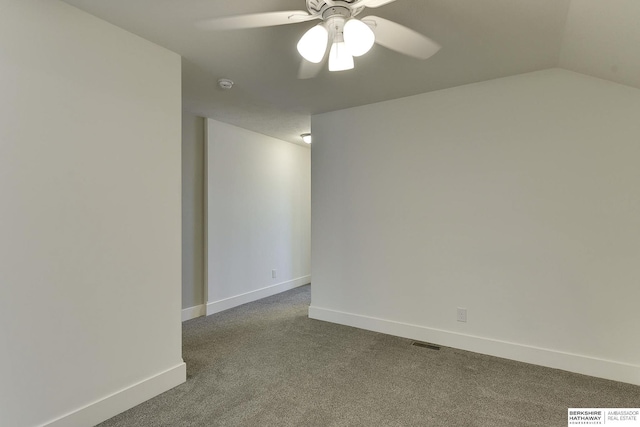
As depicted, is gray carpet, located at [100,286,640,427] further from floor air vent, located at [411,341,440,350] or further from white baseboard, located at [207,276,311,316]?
white baseboard, located at [207,276,311,316]

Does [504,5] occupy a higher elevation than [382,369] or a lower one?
higher

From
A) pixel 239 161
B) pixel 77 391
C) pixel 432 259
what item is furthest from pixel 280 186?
pixel 77 391

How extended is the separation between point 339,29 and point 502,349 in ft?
9.14

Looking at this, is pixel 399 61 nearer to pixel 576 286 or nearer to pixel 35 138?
pixel 576 286

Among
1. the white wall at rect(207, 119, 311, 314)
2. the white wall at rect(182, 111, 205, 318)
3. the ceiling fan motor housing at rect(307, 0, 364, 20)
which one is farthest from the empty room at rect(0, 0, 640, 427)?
the white wall at rect(207, 119, 311, 314)

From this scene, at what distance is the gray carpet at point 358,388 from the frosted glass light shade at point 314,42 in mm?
2046

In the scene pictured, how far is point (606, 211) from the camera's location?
95.7 inches

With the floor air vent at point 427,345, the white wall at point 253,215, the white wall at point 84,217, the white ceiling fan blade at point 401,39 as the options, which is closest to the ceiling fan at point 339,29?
the white ceiling fan blade at point 401,39

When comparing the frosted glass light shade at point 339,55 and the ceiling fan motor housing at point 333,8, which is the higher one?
the ceiling fan motor housing at point 333,8

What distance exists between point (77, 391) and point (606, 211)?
12.1ft

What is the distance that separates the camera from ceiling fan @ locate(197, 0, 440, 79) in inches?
59.3

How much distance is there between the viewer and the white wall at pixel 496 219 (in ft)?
7.95

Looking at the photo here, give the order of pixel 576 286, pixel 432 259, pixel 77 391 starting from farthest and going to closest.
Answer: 1. pixel 432 259
2. pixel 576 286
3. pixel 77 391

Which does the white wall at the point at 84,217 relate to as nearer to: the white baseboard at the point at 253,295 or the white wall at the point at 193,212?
the white wall at the point at 193,212
